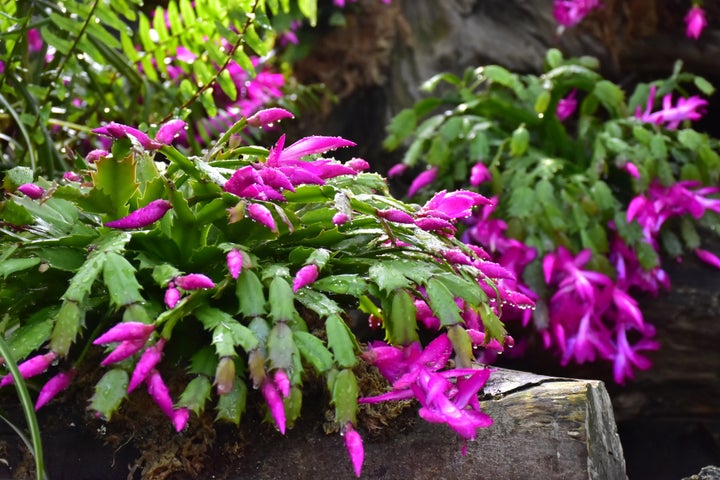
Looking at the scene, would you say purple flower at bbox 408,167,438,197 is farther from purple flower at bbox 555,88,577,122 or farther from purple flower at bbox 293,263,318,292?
purple flower at bbox 293,263,318,292

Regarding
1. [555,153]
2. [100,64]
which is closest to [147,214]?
[100,64]

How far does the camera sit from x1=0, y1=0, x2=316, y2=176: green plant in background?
6.43ft

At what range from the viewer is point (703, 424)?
3102mm

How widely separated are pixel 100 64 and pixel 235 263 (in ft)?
4.27

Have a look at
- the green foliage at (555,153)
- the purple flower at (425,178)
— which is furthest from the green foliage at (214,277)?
the purple flower at (425,178)

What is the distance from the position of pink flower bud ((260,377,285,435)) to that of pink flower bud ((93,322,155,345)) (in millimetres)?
190

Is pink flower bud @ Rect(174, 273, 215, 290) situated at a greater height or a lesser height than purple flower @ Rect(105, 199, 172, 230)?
lesser

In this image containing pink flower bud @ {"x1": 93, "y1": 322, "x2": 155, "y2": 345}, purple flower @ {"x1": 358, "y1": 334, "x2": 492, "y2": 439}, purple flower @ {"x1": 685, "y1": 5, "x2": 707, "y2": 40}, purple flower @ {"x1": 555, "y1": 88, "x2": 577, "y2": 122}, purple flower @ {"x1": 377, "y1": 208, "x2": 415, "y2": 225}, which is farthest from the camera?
purple flower @ {"x1": 685, "y1": 5, "x2": 707, "y2": 40}

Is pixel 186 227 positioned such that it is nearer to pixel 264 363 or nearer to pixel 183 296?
pixel 183 296

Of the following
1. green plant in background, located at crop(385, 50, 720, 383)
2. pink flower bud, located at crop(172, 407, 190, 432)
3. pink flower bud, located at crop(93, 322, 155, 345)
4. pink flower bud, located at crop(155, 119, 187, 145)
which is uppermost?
pink flower bud, located at crop(155, 119, 187, 145)

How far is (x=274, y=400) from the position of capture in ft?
3.82

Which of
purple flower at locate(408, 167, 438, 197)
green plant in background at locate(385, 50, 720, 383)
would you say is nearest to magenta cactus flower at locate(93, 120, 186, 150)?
green plant in background at locate(385, 50, 720, 383)

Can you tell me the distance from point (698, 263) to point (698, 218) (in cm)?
24

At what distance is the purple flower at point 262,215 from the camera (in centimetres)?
125
